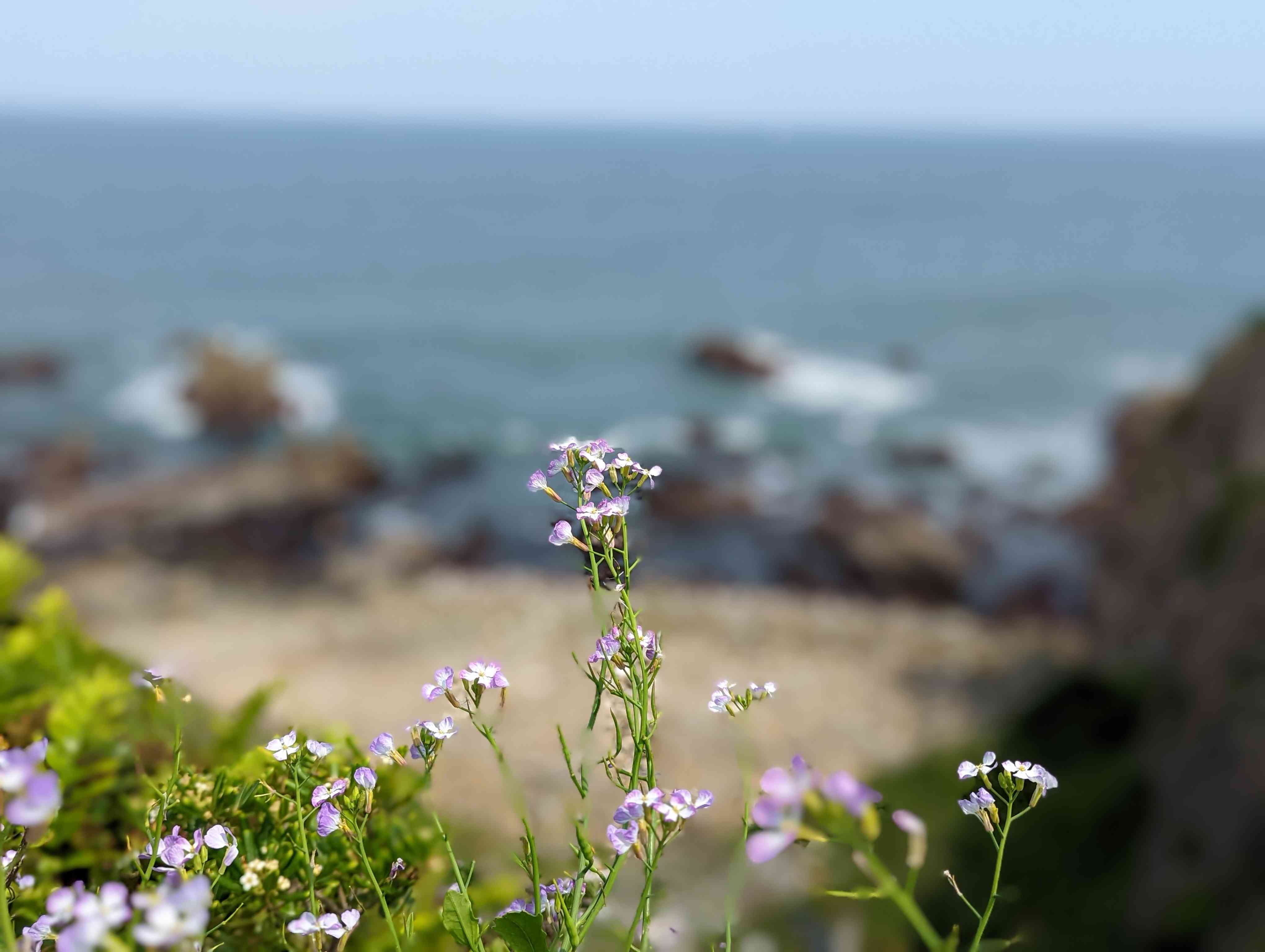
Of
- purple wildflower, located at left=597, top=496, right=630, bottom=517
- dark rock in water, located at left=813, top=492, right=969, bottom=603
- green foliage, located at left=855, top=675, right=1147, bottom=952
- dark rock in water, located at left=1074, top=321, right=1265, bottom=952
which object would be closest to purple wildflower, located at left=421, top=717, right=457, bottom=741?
purple wildflower, located at left=597, top=496, right=630, bottom=517

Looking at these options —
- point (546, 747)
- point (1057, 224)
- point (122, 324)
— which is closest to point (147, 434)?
point (122, 324)

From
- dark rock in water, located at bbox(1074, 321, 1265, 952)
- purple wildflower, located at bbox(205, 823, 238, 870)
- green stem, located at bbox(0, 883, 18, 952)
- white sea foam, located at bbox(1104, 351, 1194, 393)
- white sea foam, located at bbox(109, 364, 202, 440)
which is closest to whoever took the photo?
green stem, located at bbox(0, 883, 18, 952)

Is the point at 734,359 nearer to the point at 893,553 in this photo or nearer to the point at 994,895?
the point at 893,553

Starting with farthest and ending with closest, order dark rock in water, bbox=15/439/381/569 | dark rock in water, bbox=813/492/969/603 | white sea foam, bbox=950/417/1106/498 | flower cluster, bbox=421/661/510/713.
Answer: white sea foam, bbox=950/417/1106/498 < dark rock in water, bbox=15/439/381/569 < dark rock in water, bbox=813/492/969/603 < flower cluster, bbox=421/661/510/713

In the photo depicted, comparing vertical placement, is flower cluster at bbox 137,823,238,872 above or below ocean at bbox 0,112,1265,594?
above

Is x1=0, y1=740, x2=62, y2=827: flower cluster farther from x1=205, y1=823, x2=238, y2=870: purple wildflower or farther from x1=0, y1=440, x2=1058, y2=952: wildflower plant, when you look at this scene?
x1=205, y1=823, x2=238, y2=870: purple wildflower

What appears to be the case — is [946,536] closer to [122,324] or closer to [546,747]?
[546,747]

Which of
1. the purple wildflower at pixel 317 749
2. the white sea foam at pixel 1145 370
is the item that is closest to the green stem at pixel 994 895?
the purple wildflower at pixel 317 749
